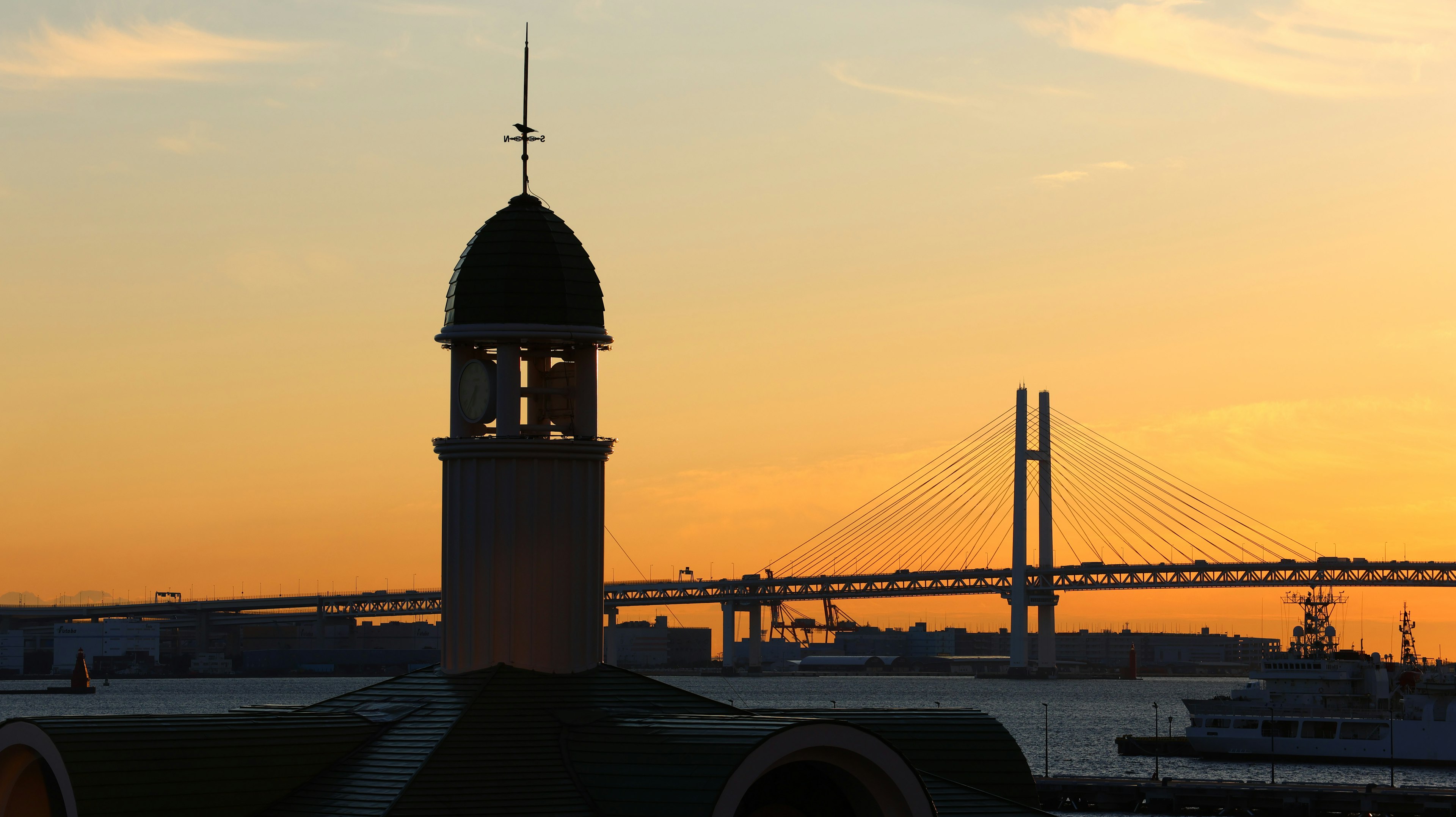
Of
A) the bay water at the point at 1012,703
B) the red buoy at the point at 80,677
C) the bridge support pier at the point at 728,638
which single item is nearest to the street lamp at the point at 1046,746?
the bay water at the point at 1012,703

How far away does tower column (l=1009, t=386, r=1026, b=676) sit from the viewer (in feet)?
417

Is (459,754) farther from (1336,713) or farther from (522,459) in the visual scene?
(1336,713)

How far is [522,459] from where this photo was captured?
13312 millimetres

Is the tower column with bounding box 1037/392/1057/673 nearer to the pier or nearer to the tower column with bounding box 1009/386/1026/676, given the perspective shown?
the tower column with bounding box 1009/386/1026/676

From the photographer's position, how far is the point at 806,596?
473 ft

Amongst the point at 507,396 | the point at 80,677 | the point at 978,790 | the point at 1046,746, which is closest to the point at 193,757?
the point at 507,396

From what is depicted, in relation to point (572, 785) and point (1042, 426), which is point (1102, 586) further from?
point (572, 785)

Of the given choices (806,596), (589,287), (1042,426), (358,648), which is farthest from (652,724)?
(358,648)

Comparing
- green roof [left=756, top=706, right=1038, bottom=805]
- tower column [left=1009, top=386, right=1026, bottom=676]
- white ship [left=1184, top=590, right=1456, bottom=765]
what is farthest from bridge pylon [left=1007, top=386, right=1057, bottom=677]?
green roof [left=756, top=706, right=1038, bottom=805]

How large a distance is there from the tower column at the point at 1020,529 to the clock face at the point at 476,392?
115m

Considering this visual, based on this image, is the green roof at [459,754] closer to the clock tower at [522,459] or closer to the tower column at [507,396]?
the clock tower at [522,459]

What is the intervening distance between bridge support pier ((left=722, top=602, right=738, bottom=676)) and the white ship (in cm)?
7452

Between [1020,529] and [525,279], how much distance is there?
117835mm

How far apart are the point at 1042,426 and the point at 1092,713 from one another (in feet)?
78.5
